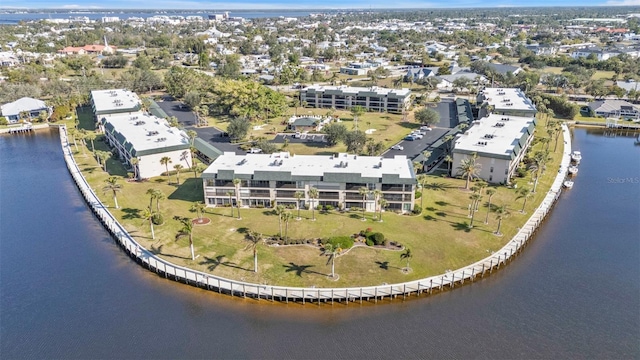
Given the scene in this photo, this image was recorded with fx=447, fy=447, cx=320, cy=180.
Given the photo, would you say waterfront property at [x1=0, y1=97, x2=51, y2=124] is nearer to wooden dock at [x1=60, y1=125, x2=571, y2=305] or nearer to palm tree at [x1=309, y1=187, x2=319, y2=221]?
wooden dock at [x1=60, y1=125, x2=571, y2=305]

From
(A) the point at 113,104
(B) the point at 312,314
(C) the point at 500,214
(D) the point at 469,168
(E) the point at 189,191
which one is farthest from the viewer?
(A) the point at 113,104

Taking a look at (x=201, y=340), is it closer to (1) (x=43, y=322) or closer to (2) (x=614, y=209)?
(1) (x=43, y=322)

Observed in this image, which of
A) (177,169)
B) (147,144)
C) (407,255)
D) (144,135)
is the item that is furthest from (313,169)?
(144,135)

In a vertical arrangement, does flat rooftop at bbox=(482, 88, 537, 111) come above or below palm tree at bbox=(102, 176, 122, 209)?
above

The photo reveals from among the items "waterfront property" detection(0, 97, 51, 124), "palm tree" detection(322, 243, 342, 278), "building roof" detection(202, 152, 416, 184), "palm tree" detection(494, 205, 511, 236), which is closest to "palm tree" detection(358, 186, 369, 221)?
"building roof" detection(202, 152, 416, 184)

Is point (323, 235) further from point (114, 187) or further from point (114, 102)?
point (114, 102)

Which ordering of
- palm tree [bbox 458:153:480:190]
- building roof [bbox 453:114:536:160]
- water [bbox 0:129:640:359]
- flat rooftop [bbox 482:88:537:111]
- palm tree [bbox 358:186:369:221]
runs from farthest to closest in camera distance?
1. flat rooftop [bbox 482:88:537:111]
2. building roof [bbox 453:114:536:160]
3. palm tree [bbox 458:153:480:190]
4. palm tree [bbox 358:186:369:221]
5. water [bbox 0:129:640:359]
